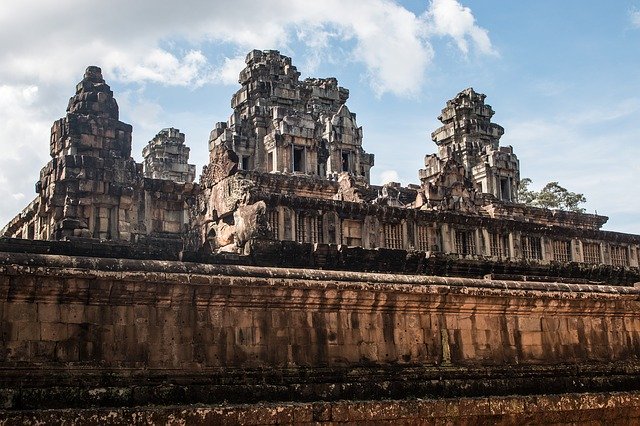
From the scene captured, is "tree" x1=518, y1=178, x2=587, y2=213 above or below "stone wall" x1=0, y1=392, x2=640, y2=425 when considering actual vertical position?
above

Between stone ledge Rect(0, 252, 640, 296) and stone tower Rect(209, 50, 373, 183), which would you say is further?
stone tower Rect(209, 50, 373, 183)

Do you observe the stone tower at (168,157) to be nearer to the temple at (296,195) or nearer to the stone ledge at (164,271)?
the temple at (296,195)

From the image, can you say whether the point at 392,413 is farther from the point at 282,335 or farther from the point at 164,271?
the point at 164,271

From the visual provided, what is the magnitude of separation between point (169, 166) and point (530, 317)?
49523 millimetres

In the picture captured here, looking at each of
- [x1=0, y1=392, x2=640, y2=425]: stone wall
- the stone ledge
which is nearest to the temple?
the stone ledge

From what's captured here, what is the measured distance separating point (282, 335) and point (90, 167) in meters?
19.6

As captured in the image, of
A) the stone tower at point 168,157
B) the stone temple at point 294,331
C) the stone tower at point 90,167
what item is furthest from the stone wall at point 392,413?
the stone tower at point 168,157

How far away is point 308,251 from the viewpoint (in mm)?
15953

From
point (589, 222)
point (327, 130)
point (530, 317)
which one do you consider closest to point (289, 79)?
point (327, 130)

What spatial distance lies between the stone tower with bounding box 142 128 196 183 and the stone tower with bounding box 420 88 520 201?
18.4m

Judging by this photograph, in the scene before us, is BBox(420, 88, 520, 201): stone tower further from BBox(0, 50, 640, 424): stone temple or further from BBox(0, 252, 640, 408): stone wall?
BBox(0, 252, 640, 408): stone wall

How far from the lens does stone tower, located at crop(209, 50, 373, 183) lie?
4887cm

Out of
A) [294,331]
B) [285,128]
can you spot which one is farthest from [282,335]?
[285,128]

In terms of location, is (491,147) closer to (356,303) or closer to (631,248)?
(631,248)
